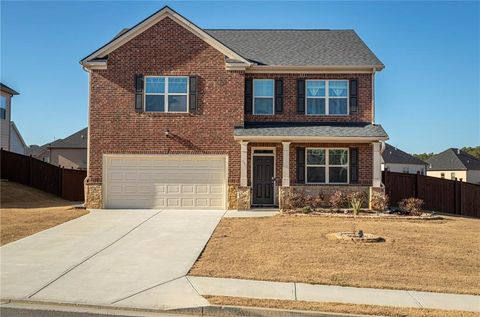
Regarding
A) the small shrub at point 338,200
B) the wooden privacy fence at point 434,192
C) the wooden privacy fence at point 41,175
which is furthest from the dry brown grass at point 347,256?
the wooden privacy fence at point 41,175

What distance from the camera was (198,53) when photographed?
18.7m

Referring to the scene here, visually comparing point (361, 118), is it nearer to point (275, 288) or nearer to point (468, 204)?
A: point (468, 204)

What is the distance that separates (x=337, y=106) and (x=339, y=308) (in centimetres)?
1368

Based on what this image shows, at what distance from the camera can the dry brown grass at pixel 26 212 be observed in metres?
13.2

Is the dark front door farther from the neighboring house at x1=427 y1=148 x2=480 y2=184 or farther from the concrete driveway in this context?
the neighboring house at x1=427 y1=148 x2=480 y2=184

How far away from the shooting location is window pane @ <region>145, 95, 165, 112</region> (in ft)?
61.5

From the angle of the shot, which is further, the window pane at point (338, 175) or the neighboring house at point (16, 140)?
the neighboring house at point (16, 140)

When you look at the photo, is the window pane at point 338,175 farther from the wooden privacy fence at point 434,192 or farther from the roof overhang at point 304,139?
the wooden privacy fence at point 434,192

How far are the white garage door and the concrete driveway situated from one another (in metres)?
3.00

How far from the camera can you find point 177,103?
1880 centimetres

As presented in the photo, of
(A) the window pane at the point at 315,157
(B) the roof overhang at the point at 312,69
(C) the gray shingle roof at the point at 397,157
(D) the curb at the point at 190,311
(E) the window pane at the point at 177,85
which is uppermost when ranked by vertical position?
(B) the roof overhang at the point at 312,69

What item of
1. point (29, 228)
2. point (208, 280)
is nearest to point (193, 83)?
point (29, 228)

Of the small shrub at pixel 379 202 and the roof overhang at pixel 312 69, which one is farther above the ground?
the roof overhang at pixel 312 69

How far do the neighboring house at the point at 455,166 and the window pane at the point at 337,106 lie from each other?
142 feet
